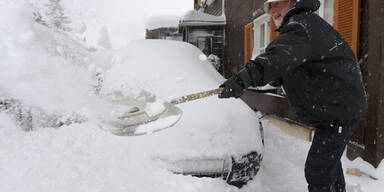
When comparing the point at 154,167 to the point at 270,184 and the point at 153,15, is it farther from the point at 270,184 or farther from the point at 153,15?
the point at 153,15

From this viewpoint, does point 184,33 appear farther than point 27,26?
Yes

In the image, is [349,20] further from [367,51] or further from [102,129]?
[102,129]

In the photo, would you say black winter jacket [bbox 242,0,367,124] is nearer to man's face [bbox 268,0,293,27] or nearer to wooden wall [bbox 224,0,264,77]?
man's face [bbox 268,0,293,27]

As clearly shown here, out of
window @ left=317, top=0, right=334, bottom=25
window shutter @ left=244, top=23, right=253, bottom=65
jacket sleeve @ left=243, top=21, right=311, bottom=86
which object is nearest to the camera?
jacket sleeve @ left=243, top=21, right=311, bottom=86

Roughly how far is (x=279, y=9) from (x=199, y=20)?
9.29m

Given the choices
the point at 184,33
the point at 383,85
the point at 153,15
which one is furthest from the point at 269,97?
the point at 153,15

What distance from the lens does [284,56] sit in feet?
6.07

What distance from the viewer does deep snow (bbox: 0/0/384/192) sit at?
2.10m

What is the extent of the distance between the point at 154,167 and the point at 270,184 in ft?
4.68

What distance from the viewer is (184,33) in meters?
11.9

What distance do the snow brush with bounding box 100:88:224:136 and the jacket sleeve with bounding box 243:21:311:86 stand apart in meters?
0.42

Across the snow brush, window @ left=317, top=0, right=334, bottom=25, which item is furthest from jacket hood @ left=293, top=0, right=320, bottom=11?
window @ left=317, top=0, right=334, bottom=25

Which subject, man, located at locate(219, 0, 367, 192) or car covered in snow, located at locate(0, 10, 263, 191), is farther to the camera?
car covered in snow, located at locate(0, 10, 263, 191)

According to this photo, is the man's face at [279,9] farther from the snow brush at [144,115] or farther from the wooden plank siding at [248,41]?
the wooden plank siding at [248,41]
